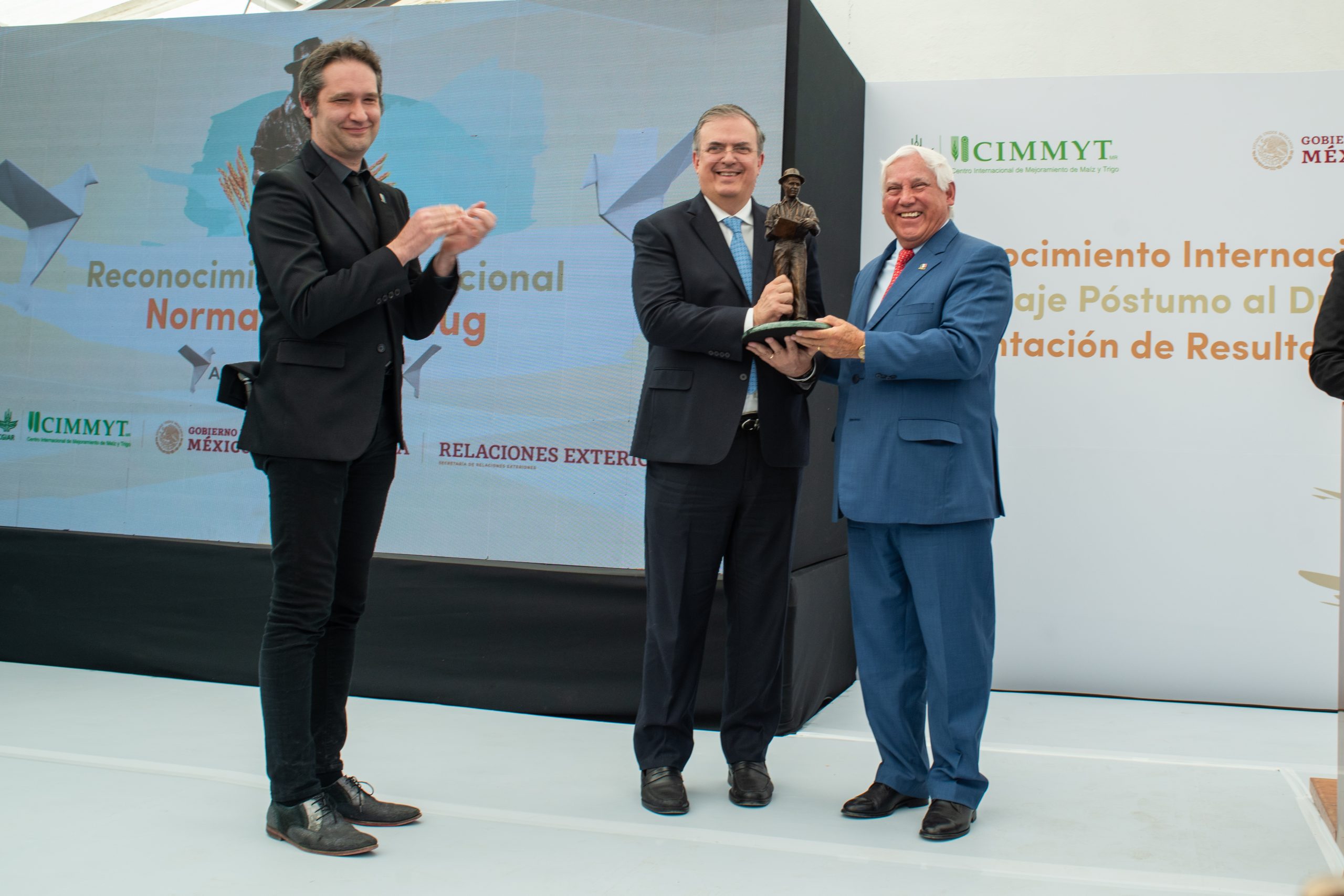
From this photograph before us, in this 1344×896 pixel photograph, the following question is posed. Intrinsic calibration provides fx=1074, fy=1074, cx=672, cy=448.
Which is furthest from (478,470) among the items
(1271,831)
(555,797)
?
(1271,831)

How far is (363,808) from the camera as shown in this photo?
233 cm

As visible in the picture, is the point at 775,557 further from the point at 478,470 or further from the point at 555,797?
the point at 478,470

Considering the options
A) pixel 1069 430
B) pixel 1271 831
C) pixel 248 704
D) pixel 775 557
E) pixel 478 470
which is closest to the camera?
pixel 1271 831

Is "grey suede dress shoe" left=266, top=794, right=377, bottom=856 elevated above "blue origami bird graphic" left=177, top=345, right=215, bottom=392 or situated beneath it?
situated beneath

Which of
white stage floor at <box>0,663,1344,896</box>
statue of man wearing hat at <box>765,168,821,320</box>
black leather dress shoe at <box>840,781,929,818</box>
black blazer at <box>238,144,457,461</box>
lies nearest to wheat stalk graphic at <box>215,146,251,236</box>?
white stage floor at <box>0,663,1344,896</box>

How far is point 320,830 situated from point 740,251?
1.61 meters

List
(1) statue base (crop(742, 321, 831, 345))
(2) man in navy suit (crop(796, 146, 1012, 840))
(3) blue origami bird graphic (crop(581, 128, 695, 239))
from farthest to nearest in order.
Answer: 1. (3) blue origami bird graphic (crop(581, 128, 695, 239))
2. (2) man in navy suit (crop(796, 146, 1012, 840))
3. (1) statue base (crop(742, 321, 831, 345))

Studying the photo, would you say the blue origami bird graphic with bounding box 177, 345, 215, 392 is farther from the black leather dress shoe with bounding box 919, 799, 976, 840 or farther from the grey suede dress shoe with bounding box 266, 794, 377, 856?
the black leather dress shoe with bounding box 919, 799, 976, 840

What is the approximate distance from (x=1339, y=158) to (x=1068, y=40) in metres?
1.31

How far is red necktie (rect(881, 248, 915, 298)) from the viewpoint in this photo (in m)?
2.60

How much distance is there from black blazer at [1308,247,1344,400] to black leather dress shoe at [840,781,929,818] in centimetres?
129

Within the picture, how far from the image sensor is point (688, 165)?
3553 millimetres

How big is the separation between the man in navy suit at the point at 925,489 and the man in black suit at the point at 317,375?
0.92 metres

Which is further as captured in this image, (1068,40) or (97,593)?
(1068,40)
